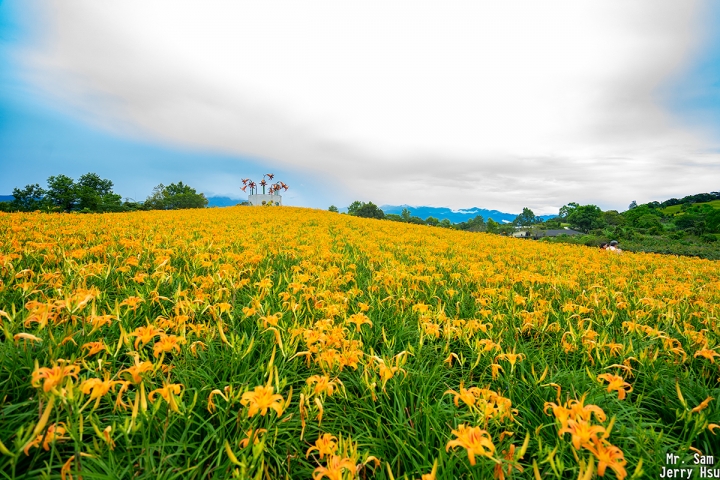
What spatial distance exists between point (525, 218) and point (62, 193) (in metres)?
94.1

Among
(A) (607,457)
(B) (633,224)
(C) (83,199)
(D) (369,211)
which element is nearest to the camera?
(A) (607,457)

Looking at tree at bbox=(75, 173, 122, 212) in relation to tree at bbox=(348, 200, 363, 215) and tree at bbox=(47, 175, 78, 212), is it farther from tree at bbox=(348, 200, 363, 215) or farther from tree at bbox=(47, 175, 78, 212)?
→ tree at bbox=(348, 200, 363, 215)

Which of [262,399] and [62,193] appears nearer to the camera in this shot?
[262,399]

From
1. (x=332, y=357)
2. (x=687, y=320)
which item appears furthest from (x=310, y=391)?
(x=687, y=320)

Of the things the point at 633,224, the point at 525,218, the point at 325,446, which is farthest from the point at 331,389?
the point at 525,218

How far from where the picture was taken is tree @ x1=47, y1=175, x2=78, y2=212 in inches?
1375

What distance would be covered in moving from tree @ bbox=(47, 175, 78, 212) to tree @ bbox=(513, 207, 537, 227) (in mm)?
85788

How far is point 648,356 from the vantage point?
2154 mm

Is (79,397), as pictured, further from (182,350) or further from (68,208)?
(68,208)

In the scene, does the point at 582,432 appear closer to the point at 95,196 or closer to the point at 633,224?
the point at 95,196

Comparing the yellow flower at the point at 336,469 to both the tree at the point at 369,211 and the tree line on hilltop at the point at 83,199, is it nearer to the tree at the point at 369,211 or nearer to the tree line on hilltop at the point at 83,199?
the tree line on hilltop at the point at 83,199

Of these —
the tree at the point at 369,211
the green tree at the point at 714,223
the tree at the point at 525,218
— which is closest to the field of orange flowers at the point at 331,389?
the tree at the point at 369,211

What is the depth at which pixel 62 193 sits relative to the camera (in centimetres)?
3816

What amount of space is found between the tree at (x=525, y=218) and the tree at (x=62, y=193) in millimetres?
A: 85788
